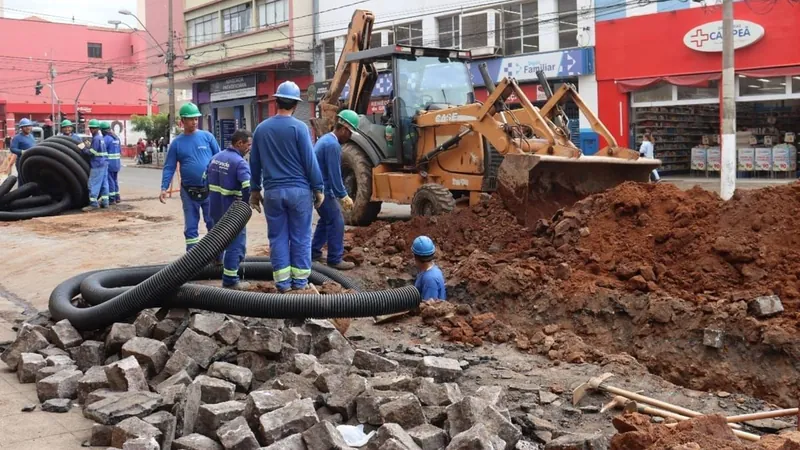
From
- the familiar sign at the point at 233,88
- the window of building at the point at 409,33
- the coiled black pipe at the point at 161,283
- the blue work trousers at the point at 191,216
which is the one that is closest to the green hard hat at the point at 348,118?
the blue work trousers at the point at 191,216

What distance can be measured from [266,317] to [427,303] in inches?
57.4

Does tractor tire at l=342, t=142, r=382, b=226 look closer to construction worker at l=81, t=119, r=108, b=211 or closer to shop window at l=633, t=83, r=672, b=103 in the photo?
construction worker at l=81, t=119, r=108, b=211

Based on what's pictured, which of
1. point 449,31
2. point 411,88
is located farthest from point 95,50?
point 411,88

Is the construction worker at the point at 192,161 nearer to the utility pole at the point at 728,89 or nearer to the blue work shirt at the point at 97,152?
the blue work shirt at the point at 97,152

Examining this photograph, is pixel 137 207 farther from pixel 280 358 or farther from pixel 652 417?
pixel 652 417

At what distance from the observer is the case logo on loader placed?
1056cm

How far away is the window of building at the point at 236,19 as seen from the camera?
3634cm

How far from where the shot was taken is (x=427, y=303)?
21.6 ft

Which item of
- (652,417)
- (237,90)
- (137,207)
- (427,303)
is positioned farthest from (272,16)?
(652,417)

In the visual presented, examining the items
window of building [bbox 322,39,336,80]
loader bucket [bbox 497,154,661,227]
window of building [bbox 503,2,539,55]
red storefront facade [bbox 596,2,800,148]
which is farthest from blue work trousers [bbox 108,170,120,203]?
window of building [bbox 322,39,336,80]

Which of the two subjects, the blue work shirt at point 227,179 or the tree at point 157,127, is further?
the tree at point 157,127

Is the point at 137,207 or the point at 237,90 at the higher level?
the point at 237,90

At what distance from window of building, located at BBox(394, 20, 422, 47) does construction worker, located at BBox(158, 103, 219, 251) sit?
20.1 metres

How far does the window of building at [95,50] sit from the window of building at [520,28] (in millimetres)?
47458
